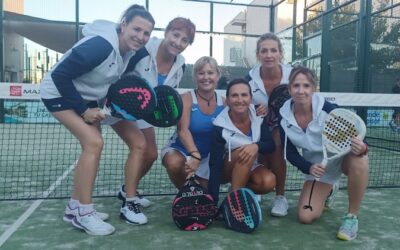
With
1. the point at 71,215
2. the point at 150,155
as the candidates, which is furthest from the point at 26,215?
the point at 150,155

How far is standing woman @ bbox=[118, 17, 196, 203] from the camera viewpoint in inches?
135

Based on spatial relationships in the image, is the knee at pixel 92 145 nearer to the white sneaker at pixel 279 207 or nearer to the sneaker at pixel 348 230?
the white sneaker at pixel 279 207

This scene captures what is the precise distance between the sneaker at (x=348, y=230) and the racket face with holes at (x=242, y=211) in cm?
58

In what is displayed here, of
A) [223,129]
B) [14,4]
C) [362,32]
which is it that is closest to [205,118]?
[223,129]

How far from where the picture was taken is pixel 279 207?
3646 mm

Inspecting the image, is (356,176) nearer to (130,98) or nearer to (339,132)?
(339,132)

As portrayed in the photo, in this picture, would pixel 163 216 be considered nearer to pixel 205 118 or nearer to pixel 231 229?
pixel 231 229

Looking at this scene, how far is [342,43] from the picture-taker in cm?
1020

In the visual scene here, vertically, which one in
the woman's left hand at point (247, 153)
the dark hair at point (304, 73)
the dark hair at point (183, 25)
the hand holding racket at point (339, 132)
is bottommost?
the woman's left hand at point (247, 153)

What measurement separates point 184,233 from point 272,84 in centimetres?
155

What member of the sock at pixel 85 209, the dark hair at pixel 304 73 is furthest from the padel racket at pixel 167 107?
the dark hair at pixel 304 73

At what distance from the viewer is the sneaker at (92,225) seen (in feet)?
9.96

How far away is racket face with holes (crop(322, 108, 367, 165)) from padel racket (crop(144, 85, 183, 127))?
3.70 feet

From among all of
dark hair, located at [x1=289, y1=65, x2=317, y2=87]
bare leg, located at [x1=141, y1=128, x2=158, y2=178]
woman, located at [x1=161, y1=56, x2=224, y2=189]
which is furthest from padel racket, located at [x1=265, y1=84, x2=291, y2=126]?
bare leg, located at [x1=141, y1=128, x2=158, y2=178]
